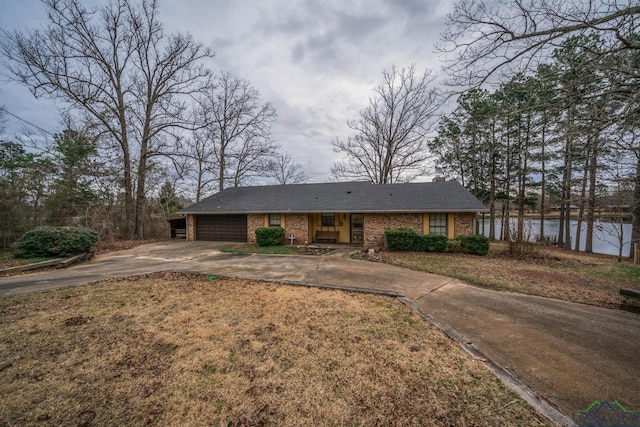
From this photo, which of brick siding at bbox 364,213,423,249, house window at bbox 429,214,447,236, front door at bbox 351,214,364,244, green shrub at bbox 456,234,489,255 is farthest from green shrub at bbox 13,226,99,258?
green shrub at bbox 456,234,489,255

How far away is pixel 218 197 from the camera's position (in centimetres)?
1670

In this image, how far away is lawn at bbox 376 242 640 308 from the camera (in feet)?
17.5

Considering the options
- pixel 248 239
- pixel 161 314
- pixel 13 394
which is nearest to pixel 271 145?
pixel 248 239

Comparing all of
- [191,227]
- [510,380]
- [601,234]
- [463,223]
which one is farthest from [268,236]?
[601,234]

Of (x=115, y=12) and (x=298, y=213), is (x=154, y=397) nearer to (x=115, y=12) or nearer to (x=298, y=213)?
(x=298, y=213)

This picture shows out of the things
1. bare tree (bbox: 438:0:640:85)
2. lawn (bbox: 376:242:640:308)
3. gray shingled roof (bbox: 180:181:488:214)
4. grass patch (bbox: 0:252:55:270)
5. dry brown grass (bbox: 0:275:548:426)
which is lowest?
lawn (bbox: 376:242:640:308)

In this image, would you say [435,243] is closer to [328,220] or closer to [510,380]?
[328,220]

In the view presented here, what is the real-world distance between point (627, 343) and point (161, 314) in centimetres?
703

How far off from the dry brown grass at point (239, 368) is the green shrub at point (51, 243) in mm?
5465

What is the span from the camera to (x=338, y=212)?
12242mm

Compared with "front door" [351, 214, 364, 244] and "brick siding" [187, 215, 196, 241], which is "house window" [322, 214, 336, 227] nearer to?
"front door" [351, 214, 364, 244]

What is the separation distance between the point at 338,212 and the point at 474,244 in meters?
6.19

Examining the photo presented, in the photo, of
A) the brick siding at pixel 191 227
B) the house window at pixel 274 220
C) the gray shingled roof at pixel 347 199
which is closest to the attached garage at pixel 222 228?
the brick siding at pixel 191 227

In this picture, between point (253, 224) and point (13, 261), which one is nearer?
point (13, 261)
